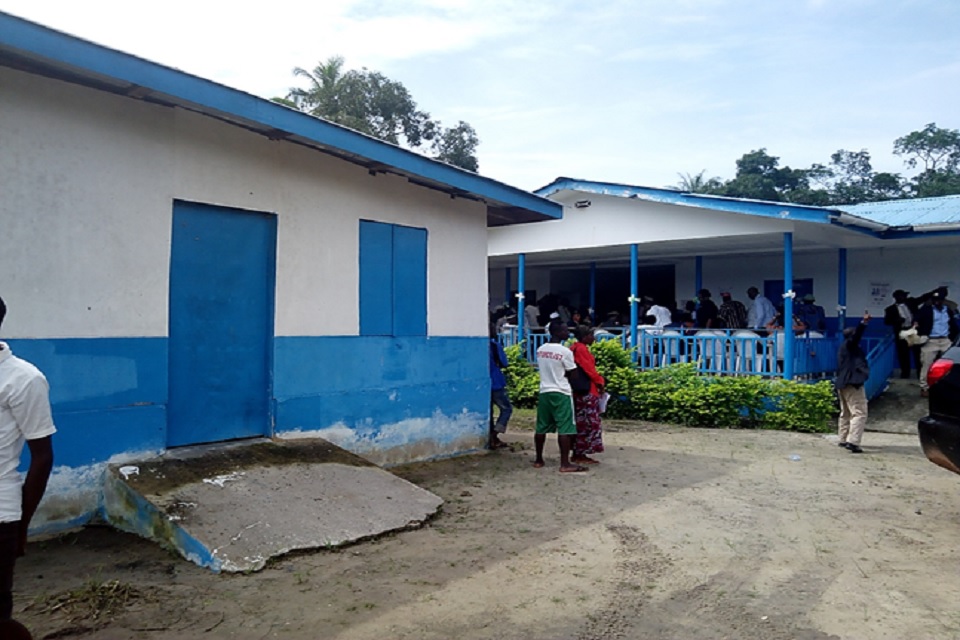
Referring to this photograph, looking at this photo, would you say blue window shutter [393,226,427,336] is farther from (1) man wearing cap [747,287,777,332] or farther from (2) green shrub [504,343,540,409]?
(1) man wearing cap [747,287,777,332]

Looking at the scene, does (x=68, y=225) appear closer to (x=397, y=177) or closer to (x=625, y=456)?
(x=397, y=177)

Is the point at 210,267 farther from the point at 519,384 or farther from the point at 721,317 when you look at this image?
the point at 721,317

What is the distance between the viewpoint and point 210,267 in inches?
223

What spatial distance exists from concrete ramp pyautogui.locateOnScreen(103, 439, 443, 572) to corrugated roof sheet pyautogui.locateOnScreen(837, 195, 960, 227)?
10.3m

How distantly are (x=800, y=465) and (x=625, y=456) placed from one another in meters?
1.84

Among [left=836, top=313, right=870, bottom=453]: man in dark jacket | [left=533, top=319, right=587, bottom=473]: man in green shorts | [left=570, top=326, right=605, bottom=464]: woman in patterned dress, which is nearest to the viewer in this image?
[left=533, top=319, right=587, bottom=473]: man in green shorts

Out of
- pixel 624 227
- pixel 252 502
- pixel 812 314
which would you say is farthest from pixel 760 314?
pixel 252 502

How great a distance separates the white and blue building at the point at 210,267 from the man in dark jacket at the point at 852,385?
4416 mm

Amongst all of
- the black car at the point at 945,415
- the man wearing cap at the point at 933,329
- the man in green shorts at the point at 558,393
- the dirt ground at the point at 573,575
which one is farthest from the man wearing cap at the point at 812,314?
the black car at the point at 945,415

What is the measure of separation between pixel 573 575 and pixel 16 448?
297 centimetres

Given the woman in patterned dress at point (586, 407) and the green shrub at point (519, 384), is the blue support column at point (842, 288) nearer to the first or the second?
the green shrub at point (519, 384)

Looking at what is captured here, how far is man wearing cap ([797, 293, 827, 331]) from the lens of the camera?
508 inches

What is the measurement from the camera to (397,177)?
7.27 m

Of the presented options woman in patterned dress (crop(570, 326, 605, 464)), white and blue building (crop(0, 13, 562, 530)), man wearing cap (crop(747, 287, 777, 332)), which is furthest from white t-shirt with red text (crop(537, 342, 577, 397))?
man wearing cap (crop(747, 287, 777, 332))
